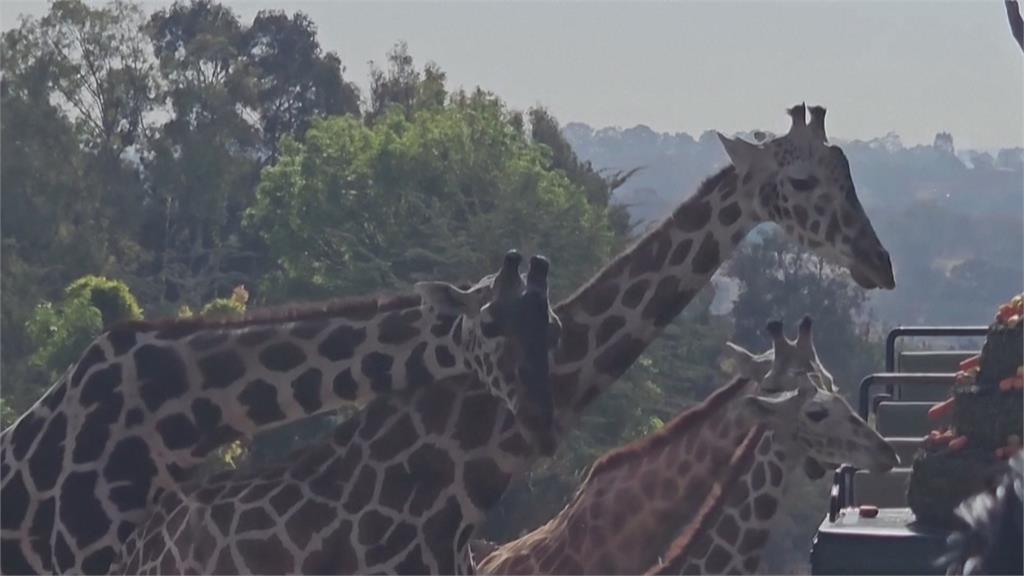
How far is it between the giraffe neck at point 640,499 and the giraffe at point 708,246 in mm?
974

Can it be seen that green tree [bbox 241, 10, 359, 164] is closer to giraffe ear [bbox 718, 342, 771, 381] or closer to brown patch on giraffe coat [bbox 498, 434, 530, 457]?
giraffe ear [bbox 718, 342, 771, 381]

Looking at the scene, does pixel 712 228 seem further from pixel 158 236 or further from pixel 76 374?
pixel 158 236

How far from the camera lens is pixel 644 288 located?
931 centimetres

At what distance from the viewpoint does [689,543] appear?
32.3ft

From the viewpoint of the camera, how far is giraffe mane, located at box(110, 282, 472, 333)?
27.7 ft

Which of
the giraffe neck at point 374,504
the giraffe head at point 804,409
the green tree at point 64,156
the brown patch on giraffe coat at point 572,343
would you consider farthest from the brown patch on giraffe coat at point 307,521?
the green tree at point 64,156

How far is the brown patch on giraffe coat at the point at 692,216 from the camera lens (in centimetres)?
950

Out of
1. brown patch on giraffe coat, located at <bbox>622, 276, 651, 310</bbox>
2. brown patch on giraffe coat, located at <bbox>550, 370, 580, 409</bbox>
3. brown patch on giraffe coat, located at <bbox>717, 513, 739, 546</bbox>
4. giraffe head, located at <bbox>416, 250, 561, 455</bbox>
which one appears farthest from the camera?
brown patch on giraffe coat, located at <bbox>717, 513, 739, 546</bbox>

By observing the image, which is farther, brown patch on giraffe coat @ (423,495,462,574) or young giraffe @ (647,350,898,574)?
young giraffe @ (647,350,898,574)

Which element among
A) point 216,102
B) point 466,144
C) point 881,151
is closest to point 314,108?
point 216,102

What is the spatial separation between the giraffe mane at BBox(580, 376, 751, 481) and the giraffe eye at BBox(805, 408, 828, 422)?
561 millimetres

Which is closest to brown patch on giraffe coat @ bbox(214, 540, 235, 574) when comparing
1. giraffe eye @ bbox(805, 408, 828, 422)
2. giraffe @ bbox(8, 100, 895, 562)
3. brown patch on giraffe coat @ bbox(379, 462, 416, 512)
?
brown patch on giraffe coat @ bbox(379, 462, 416, 512)

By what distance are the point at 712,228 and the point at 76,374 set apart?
273 centimetres

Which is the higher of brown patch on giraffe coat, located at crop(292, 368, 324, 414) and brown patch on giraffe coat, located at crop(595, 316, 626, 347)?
brown patch on giraffe coat, located at crop(595, 316, 626, 347)
